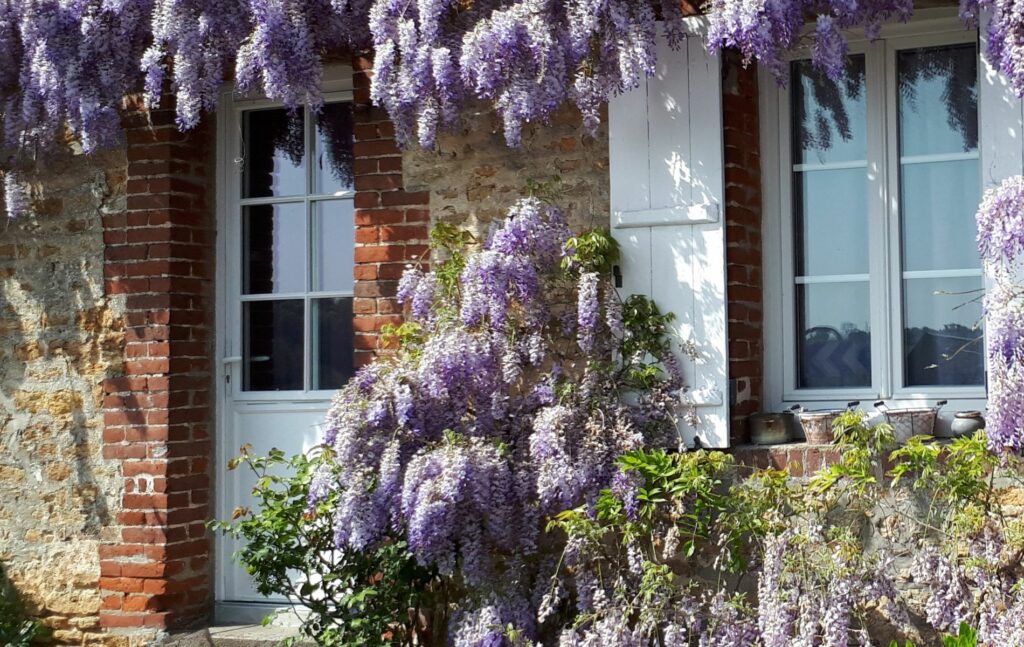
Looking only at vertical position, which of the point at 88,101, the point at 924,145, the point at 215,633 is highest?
the point at 88,101

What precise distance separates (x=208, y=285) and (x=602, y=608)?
7.64 ft

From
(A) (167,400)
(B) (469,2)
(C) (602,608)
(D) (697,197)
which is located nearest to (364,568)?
(C) (602,608)

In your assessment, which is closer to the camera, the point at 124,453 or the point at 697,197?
the point at 697,197

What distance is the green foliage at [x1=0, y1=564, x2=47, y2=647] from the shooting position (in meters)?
5.51

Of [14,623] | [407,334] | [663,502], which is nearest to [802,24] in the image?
[663,502]

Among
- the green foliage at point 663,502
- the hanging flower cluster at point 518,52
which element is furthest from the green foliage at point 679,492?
the hanging flower cluster at point 518,52

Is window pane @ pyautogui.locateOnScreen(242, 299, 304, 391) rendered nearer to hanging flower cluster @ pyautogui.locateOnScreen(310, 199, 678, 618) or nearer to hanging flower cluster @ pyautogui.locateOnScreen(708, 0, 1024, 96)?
hanging flower cluster @ pyautogui.locateOnScreen(310, 199, 678, 618)

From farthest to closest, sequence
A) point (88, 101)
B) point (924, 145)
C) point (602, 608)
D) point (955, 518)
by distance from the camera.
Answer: point (88, 101), point (924, 145), point (602, 608), point (955, 518)

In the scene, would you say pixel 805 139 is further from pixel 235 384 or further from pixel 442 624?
pixel 235 384

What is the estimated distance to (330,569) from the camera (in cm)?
474

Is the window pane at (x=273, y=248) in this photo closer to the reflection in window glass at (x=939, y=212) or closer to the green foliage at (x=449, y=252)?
the green foliage at (x=449, y=252)

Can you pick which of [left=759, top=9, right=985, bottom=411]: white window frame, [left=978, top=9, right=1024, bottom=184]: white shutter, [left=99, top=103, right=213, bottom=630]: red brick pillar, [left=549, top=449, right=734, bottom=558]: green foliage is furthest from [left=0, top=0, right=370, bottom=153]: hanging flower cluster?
[left=978, top=9, right=1024, bottom=184]: white shutter

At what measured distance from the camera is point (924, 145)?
462 centimetres

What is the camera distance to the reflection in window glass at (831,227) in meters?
4.70
